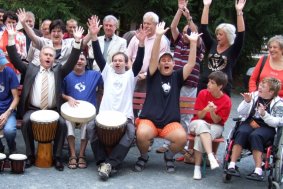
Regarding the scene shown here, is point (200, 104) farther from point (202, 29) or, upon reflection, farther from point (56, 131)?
point (56, 131)

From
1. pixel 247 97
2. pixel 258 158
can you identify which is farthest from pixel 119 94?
pixel 258 158

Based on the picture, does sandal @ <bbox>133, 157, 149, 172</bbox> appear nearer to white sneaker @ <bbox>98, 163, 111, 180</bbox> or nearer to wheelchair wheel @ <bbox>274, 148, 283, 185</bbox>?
white sneaker @ <bbox>98, 163, 111, 180</bbox>

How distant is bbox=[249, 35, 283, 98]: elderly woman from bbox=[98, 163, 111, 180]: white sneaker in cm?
192

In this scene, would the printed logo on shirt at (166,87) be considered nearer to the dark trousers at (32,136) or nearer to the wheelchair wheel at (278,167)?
the dark trousers at (32,136)

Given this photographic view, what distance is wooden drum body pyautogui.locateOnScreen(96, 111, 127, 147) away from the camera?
5242 mm

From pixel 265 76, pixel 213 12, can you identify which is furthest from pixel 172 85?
pixel 213 12

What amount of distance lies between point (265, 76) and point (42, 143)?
2763 mm

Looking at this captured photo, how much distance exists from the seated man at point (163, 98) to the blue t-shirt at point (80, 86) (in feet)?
2.35

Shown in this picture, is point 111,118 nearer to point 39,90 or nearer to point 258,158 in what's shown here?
point 39,90

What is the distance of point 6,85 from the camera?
5.50m

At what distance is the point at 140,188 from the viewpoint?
4.93 meters

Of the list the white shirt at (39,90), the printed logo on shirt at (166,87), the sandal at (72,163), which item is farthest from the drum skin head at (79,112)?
the printed logo on shirt at (166,87)

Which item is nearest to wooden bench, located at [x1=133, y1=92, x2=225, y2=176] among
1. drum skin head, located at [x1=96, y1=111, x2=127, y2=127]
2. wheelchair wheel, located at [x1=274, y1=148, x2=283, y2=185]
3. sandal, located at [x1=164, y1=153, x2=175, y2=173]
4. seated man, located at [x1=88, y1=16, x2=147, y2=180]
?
seated man, located at [x1=88, y1=16, x2=147, y2=180]

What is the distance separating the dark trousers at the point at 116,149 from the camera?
17.4 ft
